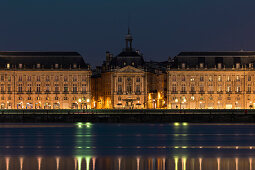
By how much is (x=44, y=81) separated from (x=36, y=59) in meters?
5.18

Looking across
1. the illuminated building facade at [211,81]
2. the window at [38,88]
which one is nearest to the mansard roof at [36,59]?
the window at [38,88]

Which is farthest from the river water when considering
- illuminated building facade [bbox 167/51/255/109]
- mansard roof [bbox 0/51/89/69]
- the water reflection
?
mansard roof [bbox 0/51/89/69]

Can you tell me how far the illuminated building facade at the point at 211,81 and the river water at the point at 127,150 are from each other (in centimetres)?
7994

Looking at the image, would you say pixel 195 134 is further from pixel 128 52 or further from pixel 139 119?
pixel 128 52

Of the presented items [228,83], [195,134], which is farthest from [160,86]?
[195,134]

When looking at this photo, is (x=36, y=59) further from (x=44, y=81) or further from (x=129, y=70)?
(x=129, y=70)

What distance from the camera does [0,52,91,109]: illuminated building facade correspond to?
18275cm

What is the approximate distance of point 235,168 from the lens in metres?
61.6

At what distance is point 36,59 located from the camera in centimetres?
18338

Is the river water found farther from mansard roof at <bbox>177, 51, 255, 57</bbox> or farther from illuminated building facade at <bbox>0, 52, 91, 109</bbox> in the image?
illuminated building facade at <bbox>0, 52, 91, 109</bbox>

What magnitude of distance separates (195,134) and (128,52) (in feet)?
280

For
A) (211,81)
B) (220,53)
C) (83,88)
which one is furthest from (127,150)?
(83,88)

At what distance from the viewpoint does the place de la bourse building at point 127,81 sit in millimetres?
181500

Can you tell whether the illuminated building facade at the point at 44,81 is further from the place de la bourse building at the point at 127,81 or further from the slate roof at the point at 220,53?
the slate roof at the point at 220,53
